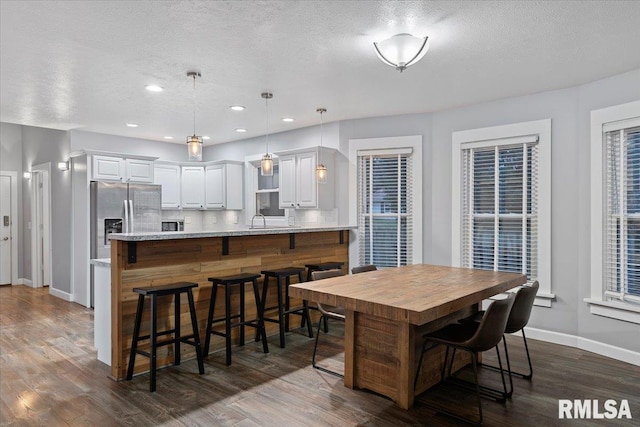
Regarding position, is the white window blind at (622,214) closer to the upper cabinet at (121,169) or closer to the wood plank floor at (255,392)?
the wood plank floor at (255,392)

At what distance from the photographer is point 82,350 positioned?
3.89 metres

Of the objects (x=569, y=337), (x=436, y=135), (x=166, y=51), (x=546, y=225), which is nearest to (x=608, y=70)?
(x=546, y=225)

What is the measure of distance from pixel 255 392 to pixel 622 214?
11.5 feet

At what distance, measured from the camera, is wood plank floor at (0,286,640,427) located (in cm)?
259

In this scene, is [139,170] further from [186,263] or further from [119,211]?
[186,263]

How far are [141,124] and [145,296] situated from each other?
3.33 metres

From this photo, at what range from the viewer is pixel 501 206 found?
4.58 metres

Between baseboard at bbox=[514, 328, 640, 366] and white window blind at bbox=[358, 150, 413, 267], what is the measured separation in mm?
→ 1640

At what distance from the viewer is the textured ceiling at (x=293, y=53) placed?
255cm

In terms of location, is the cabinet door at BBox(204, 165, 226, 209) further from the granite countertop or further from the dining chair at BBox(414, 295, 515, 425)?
the dining chair at BBox(414, 295, 515, 425)

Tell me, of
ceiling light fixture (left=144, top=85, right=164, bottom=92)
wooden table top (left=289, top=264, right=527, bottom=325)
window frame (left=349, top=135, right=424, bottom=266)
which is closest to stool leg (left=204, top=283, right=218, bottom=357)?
wooden table top (left=289, top=264, right=527, bottom=325)

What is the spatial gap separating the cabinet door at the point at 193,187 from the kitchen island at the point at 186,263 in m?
3.06

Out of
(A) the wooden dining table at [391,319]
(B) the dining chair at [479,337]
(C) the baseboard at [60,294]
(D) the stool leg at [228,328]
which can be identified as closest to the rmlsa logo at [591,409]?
(B) the dining chair at [479,337]

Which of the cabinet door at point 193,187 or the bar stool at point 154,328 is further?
the cabinet door at point 193,187
